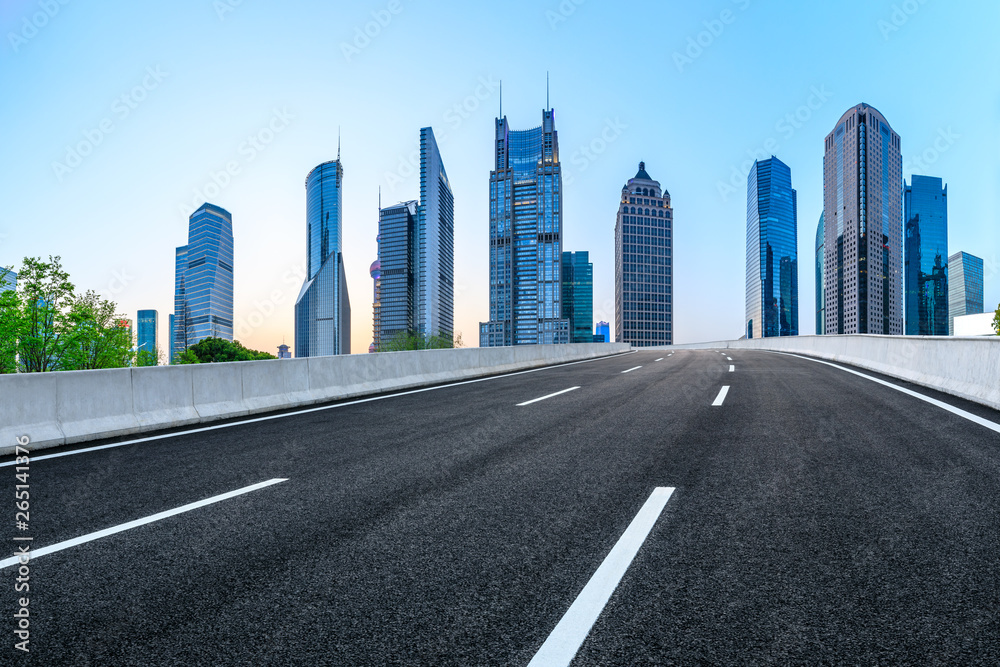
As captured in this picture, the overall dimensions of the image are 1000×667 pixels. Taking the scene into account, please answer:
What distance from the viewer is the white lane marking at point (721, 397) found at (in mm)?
8989

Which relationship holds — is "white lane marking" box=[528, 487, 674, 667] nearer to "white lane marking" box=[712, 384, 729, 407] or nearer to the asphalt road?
the asphalt road

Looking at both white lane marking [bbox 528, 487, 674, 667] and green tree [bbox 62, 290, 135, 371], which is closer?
white lane marking [bbox 528, 487, 674, 667]

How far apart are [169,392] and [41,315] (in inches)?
2485

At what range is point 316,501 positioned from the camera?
4.16 metres

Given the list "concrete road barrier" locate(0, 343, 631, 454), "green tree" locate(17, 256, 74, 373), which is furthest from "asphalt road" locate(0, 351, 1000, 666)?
"green tree" locate(17, 256, 74, 373)

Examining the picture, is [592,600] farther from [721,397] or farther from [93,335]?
[93,335]

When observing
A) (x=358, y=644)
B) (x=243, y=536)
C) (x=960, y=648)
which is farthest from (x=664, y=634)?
(x=243, y=536)

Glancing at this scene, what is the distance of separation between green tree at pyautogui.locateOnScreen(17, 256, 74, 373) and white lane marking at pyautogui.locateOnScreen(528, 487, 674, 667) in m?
68.3

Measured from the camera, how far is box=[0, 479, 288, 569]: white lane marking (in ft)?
10.6

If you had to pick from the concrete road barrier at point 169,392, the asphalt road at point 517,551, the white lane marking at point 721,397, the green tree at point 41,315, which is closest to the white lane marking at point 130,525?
the asphalt road at point 517,551

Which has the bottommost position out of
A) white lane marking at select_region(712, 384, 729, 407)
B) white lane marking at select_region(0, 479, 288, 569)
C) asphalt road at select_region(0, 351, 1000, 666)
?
white lane marking at select_region(0, 479, 288, 569)

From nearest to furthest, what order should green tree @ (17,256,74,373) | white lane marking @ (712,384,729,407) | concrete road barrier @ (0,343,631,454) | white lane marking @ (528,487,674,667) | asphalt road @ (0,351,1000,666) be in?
1. white lane marking @ (528,487,674,667)
2. asphalt road @ (0,351,1000,666)
3. concrete road barrier @ (0,343,631,454)
4. white lane marking @ (712,384,729,407)
5. green tree @ (17,256,74,373)

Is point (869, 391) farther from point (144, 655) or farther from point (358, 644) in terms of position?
point (144, 655)

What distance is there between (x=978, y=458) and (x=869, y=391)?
5.82 meters
